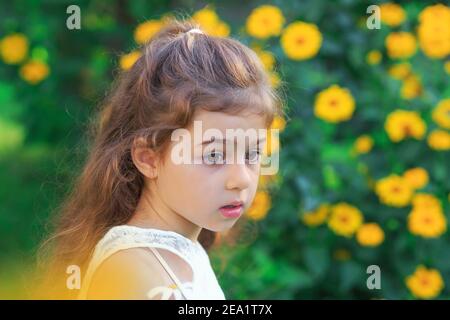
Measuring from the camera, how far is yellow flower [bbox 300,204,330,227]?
302 centimetres

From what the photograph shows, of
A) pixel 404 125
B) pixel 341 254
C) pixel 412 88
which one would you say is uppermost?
pixel 412 88

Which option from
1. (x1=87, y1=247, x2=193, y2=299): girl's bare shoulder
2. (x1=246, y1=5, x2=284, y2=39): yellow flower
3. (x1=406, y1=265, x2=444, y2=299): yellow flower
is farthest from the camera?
(x1=246, y1=5, x2=284, y2=39): yellow flower

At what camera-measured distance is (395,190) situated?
2.99 meters

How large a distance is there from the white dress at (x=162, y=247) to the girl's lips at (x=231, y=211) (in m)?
0.12

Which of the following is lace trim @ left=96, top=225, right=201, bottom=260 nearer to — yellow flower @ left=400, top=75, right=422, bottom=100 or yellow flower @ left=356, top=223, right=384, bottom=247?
yellow flower @ left=356, top=223, right=384, bottom=247

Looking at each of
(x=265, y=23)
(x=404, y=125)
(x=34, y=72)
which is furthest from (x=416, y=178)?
(x=34, y=72)

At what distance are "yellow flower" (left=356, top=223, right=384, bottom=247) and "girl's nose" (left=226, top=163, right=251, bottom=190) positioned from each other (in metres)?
1.39

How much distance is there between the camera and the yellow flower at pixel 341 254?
3057mm

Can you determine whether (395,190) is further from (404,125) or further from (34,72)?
(34,72)

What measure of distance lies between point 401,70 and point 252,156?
5.35 ft

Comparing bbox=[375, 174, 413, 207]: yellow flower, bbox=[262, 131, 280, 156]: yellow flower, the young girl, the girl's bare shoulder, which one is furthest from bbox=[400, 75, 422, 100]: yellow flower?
the girl's bare shoulder

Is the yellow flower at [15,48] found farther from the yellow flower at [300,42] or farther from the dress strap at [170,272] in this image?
the dress strap at [170,272]

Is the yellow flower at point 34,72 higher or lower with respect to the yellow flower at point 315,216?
higher

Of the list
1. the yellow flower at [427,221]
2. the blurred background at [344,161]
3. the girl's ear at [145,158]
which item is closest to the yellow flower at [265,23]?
the blurred background at [344,161]
